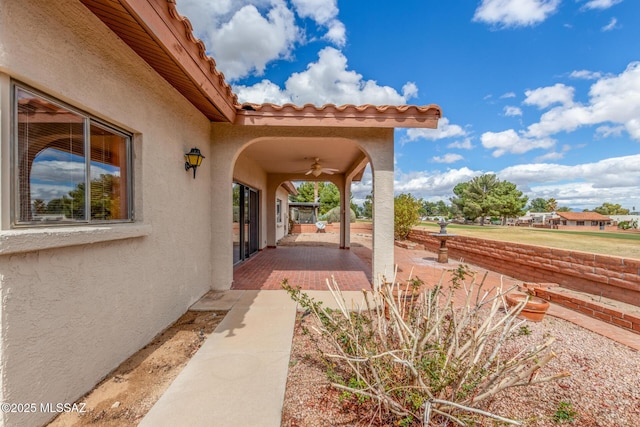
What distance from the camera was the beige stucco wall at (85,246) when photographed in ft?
6.56

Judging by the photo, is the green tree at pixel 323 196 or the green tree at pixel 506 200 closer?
the green tree at pixel 323 196

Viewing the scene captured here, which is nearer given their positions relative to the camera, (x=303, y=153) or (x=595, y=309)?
(x=595, y=309)

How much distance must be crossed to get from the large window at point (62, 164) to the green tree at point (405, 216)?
1297cm

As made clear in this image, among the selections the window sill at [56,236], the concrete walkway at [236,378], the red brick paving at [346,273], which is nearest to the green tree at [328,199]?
the red brick paving at [346,273]

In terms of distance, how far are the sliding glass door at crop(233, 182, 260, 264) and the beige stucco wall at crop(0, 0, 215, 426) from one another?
406 cm

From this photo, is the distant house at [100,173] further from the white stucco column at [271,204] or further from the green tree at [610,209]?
the green tree at [610,209]

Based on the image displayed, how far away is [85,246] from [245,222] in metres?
7.21

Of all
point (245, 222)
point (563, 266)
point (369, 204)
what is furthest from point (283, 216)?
point (369, 204)

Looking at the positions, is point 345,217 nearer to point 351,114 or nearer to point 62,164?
point 351,114

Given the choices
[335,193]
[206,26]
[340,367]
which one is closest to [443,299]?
[340,367]

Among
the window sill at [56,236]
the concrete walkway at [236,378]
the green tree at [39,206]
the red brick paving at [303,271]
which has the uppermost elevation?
the green tree at [39,206]

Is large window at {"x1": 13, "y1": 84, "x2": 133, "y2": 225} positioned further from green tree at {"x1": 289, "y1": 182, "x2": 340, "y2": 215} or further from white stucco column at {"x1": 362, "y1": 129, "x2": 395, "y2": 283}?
green tree at {"x1": 289, "y1": 182, "x2": 340, "y2": 215}

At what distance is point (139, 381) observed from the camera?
9.37 feet

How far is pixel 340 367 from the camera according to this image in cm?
302
